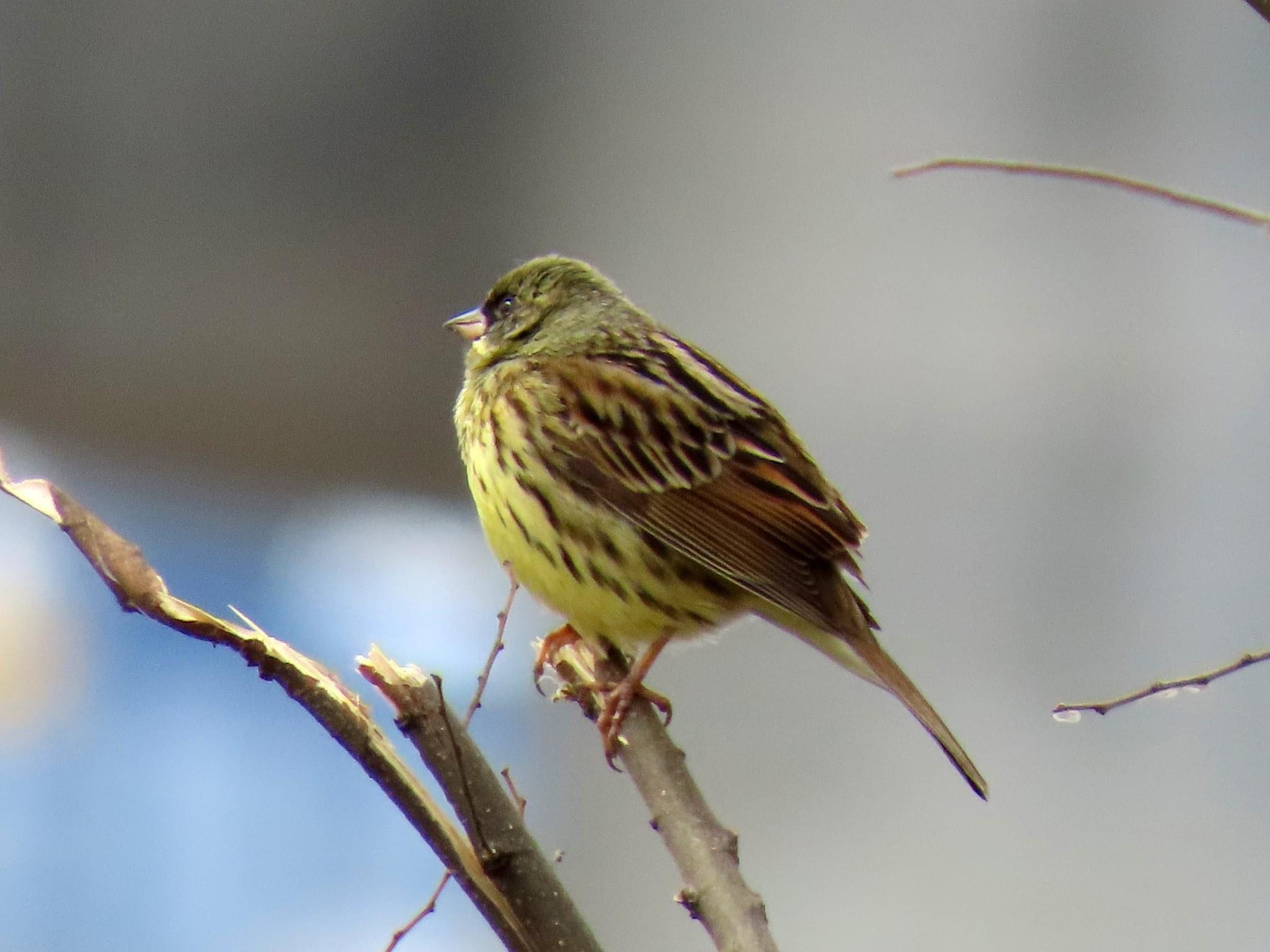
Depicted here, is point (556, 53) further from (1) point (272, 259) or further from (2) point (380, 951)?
(2) point (380, 951)

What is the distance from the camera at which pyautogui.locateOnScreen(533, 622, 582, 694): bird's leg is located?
257 cm

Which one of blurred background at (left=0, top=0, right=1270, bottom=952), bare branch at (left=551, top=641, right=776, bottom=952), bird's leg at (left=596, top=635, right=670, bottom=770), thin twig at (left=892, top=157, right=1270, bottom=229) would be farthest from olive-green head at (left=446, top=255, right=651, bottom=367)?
blurred background at (left=0, top=0, right=1270, bottom=952)

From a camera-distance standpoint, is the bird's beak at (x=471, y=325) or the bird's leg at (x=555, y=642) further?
the bird's beak at (x=471, y=325)

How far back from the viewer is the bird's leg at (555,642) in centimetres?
257

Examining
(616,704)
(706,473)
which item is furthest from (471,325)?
(616,704)

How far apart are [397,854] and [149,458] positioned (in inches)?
68.9

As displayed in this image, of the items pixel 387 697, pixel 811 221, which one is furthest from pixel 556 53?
pixel 387 697

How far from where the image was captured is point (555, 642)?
8.57ft

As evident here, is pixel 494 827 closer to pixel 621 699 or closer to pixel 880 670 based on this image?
pixel 621 699

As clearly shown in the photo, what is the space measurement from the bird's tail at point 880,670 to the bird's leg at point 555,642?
407mm

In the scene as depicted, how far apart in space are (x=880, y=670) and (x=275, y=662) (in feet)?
3.79

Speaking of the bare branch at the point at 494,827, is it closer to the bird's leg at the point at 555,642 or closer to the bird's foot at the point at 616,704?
the bird's foot at the point at 616,704

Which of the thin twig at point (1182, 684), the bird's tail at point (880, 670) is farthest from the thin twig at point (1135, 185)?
the bird's tail at point (880, 670)

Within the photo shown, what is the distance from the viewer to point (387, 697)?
1.60 meters
